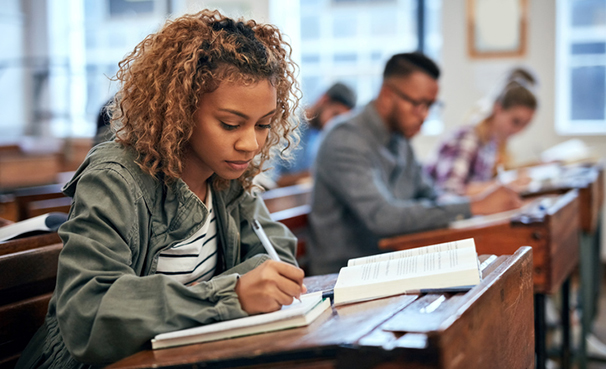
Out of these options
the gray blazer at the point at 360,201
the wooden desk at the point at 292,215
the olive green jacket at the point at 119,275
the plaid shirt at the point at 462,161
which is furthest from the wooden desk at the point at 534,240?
the plaid shirt at the point at 462,161

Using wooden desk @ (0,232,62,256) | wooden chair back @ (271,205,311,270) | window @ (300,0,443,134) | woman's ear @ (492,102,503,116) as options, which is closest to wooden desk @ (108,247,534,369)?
wooden desk @ (0,232,62,256)

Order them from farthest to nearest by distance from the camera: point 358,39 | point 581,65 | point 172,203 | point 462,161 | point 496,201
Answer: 1. point 358,39
2. point 581,65
3. point 462,161
4. point 496,201
5. point 172,203

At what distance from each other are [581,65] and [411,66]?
3.55 metres

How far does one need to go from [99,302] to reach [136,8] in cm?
665

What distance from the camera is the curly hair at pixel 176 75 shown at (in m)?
1.07

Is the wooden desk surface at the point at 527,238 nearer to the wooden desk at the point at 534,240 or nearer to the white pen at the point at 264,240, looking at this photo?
the wooden desk at the point at 534,240

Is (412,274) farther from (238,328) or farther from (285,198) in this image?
(285,198)

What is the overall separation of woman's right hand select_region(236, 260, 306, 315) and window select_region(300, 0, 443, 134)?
514cm

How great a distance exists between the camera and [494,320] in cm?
89

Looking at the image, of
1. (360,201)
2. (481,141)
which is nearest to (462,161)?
(481,141)

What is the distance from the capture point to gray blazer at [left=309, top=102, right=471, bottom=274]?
219cm

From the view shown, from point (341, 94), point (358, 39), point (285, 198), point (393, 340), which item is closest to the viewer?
point (393, 340)

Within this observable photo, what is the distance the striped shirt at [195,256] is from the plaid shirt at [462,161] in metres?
2.28

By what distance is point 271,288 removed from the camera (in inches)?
35.7
